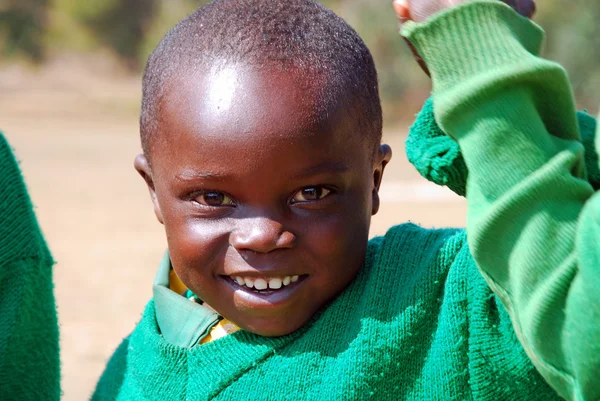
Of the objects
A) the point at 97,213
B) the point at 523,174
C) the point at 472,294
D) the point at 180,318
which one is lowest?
the point at 97,213

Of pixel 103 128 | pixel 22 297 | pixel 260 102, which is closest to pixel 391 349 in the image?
pixel 260 102

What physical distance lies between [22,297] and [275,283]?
796mm

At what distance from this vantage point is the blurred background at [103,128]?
596 cm

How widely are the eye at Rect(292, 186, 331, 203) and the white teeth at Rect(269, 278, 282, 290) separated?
0.57 feet

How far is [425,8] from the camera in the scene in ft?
4.96

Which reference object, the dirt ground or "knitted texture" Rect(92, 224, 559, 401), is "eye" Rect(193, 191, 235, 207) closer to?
"knitted texture" Rect(92, 224, 559, 401)

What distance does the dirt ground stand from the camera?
17.3 ft

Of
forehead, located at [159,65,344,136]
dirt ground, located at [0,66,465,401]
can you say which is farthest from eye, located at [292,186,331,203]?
dirt ground, located at [0,66,465,401]

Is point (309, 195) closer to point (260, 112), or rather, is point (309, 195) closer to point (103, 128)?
point (260, 112)

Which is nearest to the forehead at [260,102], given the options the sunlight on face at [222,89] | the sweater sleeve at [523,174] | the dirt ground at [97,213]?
the sunlight on face at [222,89]

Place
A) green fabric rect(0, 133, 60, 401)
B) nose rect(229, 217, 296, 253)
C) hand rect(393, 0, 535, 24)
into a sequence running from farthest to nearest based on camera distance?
green fabric rect(0, 133, 60, 401) < nose rect(229, 217, 296, 253) < hand rect(393, 0, 535, 24)

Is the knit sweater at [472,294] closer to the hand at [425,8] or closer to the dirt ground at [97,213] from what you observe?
the hand at [425,8]

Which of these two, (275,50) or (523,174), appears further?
(275,50)

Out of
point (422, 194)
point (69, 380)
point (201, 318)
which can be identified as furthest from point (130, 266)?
point (201, 318)
